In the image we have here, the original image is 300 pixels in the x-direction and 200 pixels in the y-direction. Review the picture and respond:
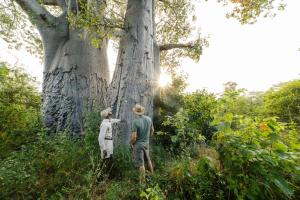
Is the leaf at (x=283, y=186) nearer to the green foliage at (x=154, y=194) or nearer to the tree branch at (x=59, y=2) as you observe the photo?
the green foliage at (x=154, y=194)

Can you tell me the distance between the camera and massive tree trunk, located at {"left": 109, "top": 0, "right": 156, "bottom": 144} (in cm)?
515

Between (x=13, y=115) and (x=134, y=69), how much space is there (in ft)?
9.84

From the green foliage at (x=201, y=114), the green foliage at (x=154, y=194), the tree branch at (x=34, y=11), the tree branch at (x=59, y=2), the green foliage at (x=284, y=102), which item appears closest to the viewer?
the green foliage at (x=154, y=194)

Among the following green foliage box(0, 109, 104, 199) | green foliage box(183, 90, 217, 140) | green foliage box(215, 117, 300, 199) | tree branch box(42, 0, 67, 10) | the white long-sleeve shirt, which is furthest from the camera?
green foliage box(183, 90, 217, 140)

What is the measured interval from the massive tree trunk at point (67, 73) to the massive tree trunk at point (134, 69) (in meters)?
0.88

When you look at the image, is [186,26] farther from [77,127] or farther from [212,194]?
[212,194]

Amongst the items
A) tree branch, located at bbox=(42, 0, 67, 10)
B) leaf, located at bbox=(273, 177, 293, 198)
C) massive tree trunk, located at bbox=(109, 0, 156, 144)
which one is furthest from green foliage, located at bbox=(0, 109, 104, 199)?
tree branch, located at bbox=(42, 0, 67, 10)

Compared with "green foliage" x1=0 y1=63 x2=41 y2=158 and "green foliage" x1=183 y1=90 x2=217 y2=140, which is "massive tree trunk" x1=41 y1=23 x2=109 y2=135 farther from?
"green foliage" x1=183 y1=90 x2=217 y2=140

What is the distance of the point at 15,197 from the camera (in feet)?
9.36

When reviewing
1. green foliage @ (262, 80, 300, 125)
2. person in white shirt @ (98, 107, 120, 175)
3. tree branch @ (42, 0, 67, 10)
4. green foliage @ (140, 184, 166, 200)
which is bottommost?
green foliage @ (140, 184, 166, 200)

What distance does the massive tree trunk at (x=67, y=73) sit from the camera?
18.6 ft

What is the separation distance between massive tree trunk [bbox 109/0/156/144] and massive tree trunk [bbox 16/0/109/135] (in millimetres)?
877

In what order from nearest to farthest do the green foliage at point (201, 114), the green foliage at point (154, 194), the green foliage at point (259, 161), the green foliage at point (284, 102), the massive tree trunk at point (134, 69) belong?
the green foliage at point (259, 161)
the green foliage at point (154, 194)
the massive tree trunk at point (134, 69)
the green foliage at point (201, 114)
the green foliage at point (284, 102)

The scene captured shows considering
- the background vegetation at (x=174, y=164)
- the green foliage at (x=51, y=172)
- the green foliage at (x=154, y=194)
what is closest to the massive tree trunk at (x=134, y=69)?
the background vegetation at (x=174, y=164)
